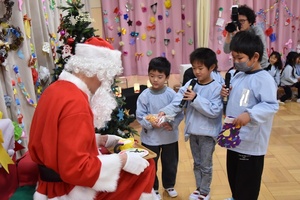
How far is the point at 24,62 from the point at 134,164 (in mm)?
1178

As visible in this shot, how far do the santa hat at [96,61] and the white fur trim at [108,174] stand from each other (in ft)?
1.25

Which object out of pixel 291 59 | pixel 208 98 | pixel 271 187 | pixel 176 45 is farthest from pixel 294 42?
pixel 208 98

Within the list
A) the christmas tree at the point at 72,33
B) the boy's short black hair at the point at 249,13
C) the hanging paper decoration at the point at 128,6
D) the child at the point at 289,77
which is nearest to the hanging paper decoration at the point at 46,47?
the christmas tree at the point at 72,33

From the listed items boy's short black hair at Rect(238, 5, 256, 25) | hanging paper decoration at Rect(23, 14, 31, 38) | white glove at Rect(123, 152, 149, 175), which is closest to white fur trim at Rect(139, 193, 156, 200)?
white glove at Rect(123, 152, 149, 175)

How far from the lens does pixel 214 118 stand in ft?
6.28

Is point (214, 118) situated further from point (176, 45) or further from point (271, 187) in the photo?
point (176, 45)

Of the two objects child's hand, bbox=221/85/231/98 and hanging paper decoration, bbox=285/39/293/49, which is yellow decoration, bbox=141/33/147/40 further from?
child's hand, bbox=221/85/231/98

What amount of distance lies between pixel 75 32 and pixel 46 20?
1.29 feet

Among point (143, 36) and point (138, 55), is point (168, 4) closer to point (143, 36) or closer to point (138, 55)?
point (143, 36)

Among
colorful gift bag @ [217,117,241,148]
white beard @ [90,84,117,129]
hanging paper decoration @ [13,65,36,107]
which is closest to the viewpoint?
white beard @ [90,84,117,129]

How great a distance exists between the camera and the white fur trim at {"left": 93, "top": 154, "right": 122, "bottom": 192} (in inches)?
48.3

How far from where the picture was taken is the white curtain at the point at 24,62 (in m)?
1.84

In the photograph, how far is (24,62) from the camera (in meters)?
2.00

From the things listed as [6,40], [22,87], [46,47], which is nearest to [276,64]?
[46,47]
